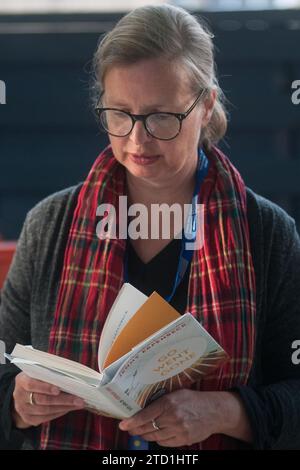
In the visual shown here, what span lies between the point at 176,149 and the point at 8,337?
504 mm

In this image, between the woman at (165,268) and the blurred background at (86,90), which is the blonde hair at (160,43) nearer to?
the woman at (165,268)

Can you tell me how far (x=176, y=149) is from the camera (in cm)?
139

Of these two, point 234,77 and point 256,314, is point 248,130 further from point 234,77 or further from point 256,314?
point 256,314

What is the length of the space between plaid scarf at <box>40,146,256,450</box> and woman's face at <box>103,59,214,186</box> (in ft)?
0.43

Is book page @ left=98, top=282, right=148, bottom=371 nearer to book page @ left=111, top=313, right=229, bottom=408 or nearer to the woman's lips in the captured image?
book page @ left=111, top=313, right=229, bottom=408

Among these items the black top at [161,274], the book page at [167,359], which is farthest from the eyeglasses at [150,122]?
the book page at [167,359]

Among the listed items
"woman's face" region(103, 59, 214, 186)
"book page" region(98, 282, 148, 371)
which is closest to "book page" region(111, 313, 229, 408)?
"book page" region(98, 282, 148, 371)

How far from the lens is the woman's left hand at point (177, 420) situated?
4.10 feet

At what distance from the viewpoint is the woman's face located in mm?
1340

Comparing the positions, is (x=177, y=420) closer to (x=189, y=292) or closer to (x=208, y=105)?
(x=189, y=292)

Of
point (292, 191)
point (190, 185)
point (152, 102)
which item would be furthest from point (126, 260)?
point (292, 191)

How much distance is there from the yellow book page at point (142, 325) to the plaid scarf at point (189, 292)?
19 cm

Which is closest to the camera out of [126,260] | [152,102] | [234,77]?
[152,102]

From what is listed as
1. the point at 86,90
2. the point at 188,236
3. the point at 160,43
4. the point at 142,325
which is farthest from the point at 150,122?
the point at 86,90
